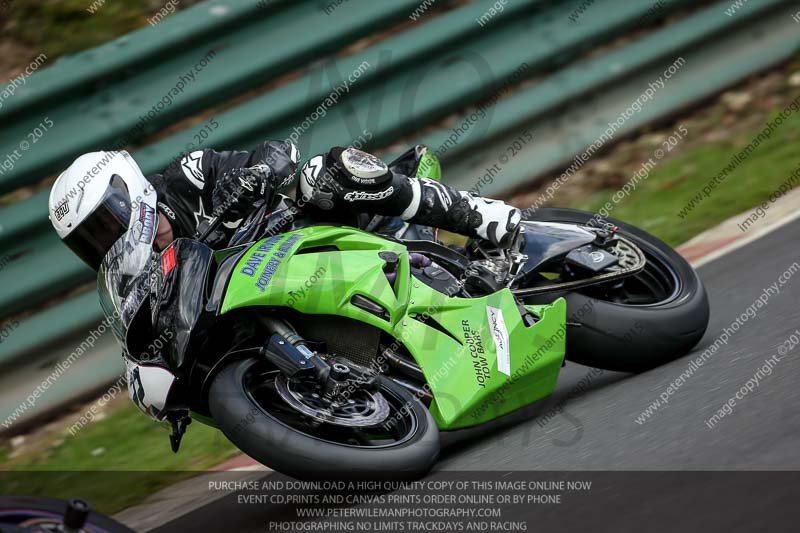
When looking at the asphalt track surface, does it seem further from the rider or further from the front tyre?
the rider

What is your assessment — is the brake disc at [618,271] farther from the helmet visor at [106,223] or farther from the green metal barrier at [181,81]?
the green metal barrier at [181,81]

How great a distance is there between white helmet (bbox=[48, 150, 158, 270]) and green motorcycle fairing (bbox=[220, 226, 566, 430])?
0.43m

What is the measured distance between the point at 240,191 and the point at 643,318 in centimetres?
179

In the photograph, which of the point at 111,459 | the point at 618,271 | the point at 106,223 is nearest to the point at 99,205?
the point at 106,223

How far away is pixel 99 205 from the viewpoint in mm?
3957

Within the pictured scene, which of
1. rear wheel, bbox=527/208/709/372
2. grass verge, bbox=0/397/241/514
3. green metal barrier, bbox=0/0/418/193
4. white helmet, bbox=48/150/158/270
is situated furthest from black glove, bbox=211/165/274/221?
green metal barrier, bbox=0/0/418/193

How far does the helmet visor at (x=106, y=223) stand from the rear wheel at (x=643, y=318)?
1.82 meters

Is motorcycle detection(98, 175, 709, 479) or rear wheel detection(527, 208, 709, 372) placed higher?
motorcycle detection(98, 175, 709, 479)

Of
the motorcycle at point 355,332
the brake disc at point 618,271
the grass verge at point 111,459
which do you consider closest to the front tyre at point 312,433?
the motorcycle at point 355,332

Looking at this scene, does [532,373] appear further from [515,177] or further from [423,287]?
[515,177]

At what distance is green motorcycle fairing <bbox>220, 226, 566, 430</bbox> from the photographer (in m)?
3.97

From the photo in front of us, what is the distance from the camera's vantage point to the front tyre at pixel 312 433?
362 cm

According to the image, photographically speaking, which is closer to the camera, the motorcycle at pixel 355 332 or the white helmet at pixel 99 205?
the motorcycle at pixel 355 332

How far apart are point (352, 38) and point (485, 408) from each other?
111 inches
